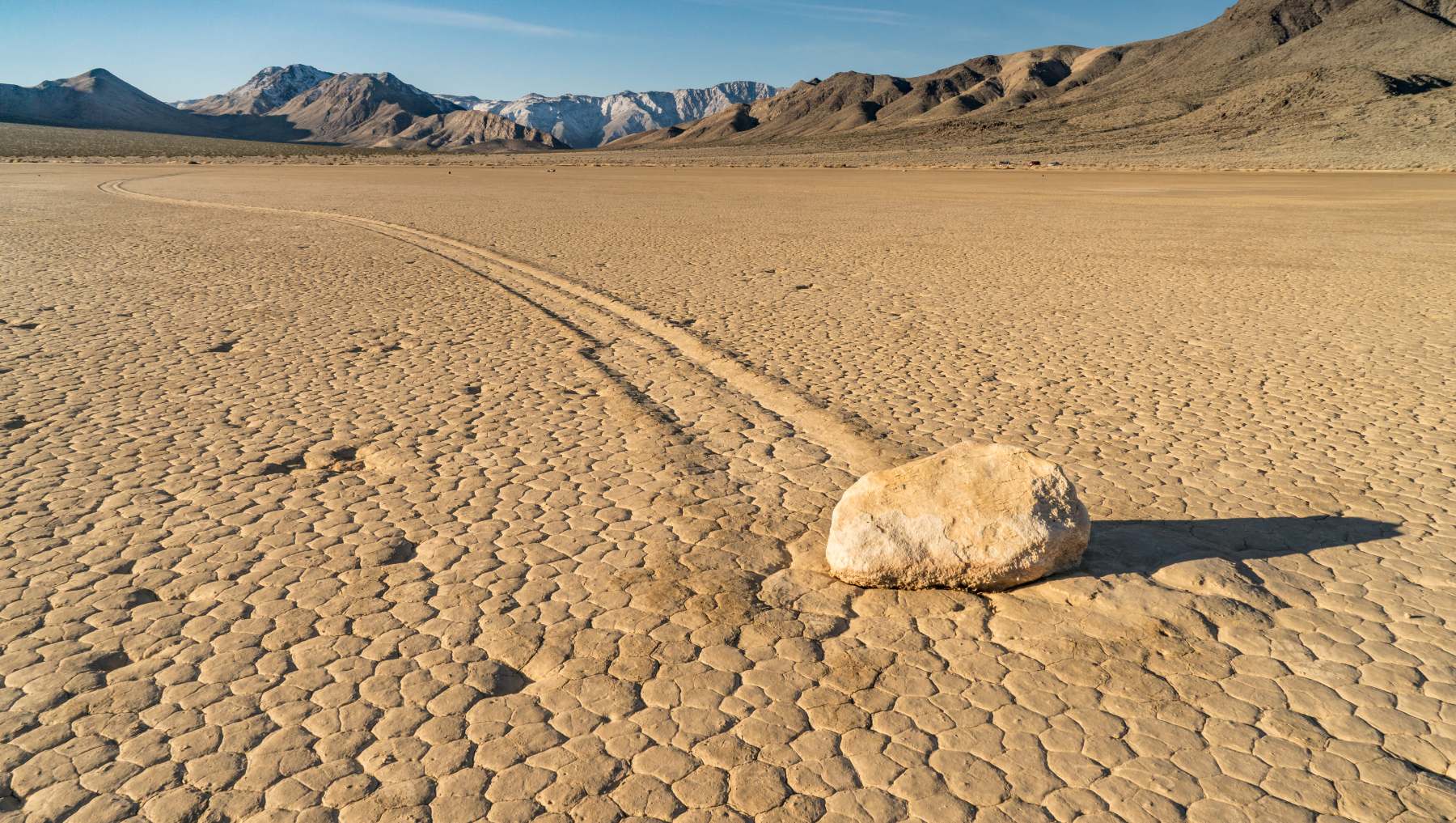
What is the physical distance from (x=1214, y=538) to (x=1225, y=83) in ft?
291

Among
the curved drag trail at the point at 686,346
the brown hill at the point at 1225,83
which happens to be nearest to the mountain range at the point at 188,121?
the brown hill at the point at 1225,83

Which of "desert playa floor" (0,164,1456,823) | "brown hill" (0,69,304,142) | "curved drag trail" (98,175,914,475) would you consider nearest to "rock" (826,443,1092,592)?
"desert playa floor" (0,164,1456,823)

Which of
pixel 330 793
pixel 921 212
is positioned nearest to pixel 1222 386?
pixel 330 793

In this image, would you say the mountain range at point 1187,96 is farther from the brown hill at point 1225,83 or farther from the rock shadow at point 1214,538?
the rock shadow at point 1214,538

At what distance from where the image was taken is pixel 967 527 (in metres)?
3.81

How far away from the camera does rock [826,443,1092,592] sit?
3.78 meters

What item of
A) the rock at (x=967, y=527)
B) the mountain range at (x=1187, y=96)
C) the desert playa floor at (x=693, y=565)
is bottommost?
the desert playa floor at (x=693, y=565)

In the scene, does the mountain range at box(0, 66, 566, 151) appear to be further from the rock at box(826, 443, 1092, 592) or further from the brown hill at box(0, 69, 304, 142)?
the rock at box(826, 443, 1092, 592)

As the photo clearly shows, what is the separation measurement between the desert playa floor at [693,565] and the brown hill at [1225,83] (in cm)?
5521

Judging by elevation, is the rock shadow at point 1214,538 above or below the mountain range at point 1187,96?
below

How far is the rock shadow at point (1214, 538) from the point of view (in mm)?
4145

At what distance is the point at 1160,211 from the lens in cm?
2217

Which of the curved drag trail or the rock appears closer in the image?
the rock

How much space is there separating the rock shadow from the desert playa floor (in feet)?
0.09
